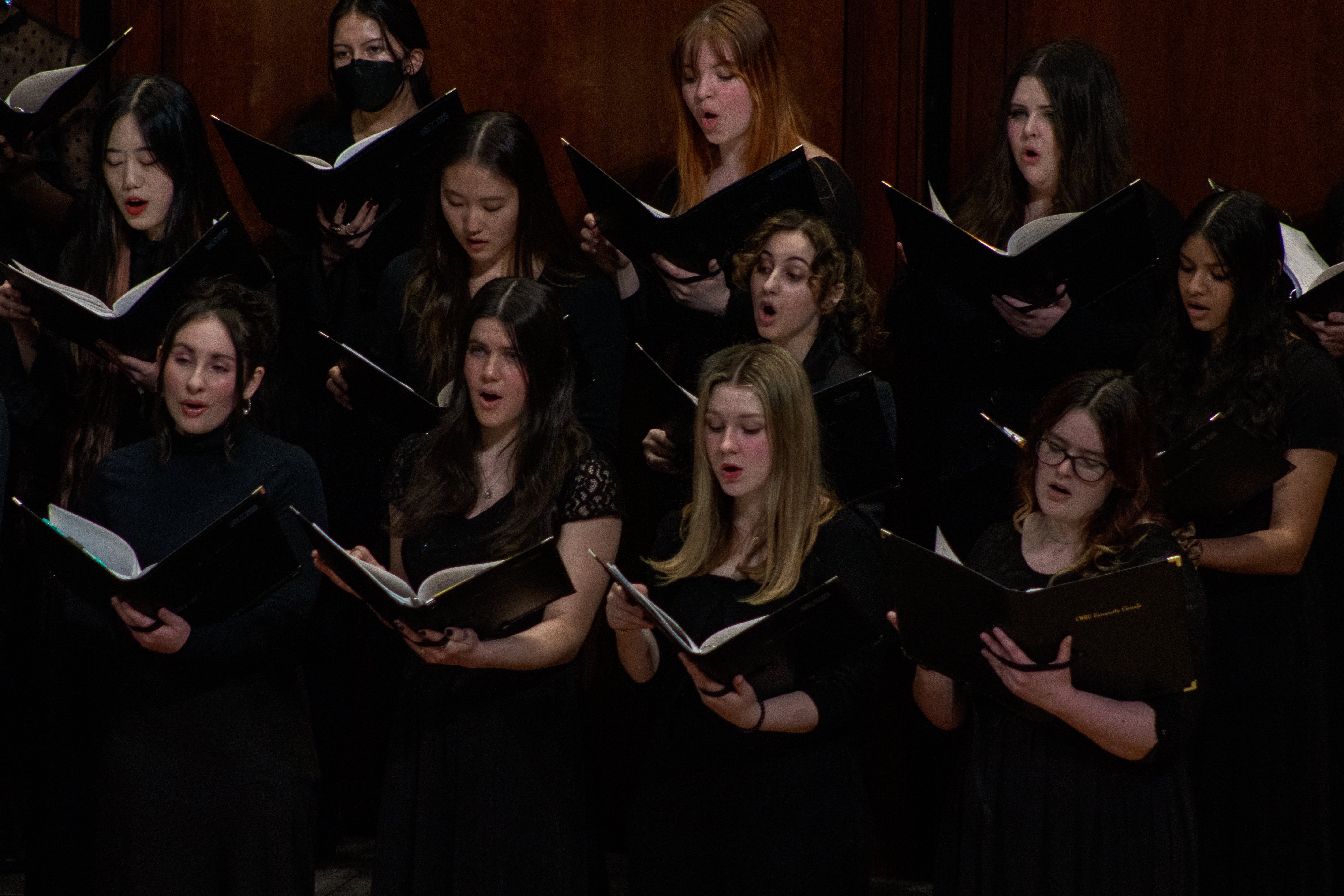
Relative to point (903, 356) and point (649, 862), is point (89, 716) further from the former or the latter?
point (903, 356)

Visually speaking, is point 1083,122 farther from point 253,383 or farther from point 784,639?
point 253,383

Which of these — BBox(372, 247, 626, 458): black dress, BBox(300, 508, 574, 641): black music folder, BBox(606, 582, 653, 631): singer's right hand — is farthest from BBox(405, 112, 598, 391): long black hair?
BBox(606, 582, 653, 631): singer's right hand

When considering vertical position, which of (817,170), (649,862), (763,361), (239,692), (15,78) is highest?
(15,78)

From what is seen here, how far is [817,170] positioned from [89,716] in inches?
77.6

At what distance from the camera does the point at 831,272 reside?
10.2 feet

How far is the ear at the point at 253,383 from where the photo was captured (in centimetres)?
291

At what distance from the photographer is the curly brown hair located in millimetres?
3100

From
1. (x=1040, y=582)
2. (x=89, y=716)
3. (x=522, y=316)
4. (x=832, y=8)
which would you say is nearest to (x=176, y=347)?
(x=522, y=316)

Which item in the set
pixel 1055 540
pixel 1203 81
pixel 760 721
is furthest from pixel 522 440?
pixel 1203 81

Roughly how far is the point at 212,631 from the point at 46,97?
4.37 ft

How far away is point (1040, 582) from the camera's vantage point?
2432mm

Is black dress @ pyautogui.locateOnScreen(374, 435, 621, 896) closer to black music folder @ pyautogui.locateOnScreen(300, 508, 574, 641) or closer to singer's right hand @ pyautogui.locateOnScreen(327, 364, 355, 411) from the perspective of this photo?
black music folder @ pyautogui.locateOnScreen(300, 508, 574, 641)

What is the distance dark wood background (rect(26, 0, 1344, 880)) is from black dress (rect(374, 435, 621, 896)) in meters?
1.25

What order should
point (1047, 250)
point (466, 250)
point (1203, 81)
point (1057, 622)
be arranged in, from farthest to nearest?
1. point (1203, 81)
2. point (466, 250)
3. point (1047, 250)
4. point (1057, 622)
